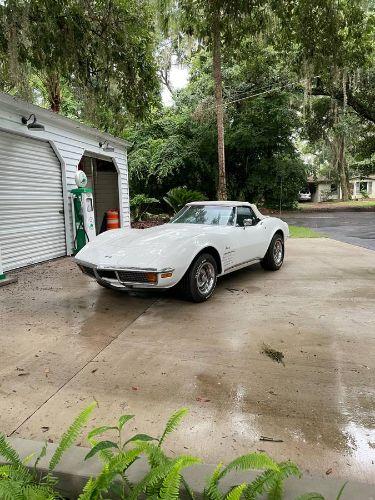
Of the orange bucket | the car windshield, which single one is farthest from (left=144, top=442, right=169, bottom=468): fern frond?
the orange bucket

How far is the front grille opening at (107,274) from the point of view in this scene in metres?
4.49

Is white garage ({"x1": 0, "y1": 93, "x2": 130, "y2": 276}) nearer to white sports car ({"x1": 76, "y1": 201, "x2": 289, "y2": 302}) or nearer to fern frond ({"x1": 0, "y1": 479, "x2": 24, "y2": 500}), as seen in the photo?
white sports car ({"x1": 76, "y1": 201, "x2": 289, "y2": 302})

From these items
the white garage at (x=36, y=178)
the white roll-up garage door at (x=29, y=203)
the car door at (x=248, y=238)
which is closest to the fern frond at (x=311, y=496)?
the car door at (x=248, y=238)

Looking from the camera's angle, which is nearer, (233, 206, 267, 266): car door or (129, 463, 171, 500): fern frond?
(129, 463, 171, 500): fern frond

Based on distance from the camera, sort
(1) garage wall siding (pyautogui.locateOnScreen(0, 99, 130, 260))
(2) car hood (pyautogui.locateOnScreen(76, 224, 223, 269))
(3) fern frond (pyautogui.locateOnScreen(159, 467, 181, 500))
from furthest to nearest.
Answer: (1) garage wall siding (pyautogui.locateOnScreen(0, 99, 130, 260))
(2) car hood (pyautogui.locateOnScreen(76, 224, 223, 269))
(3) fern frond (pyautogui.locateOnScreen(159, 467, 181, 500))

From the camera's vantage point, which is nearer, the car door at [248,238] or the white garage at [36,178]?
the car door at [248,238]

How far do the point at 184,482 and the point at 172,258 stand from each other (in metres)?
2.80

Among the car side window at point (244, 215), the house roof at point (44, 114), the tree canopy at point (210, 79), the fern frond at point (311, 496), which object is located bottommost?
the fern frond at point (311, 496)

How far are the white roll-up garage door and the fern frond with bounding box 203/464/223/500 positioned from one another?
6.29m

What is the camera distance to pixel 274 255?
262 inches

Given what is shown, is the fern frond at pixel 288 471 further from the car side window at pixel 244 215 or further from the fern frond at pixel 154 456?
the car side window at pixel 244 215

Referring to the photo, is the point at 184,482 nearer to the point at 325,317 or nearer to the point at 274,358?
the point at 274,358

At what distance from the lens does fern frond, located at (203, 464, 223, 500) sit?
1571 mm

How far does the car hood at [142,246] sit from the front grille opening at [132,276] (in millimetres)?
85
